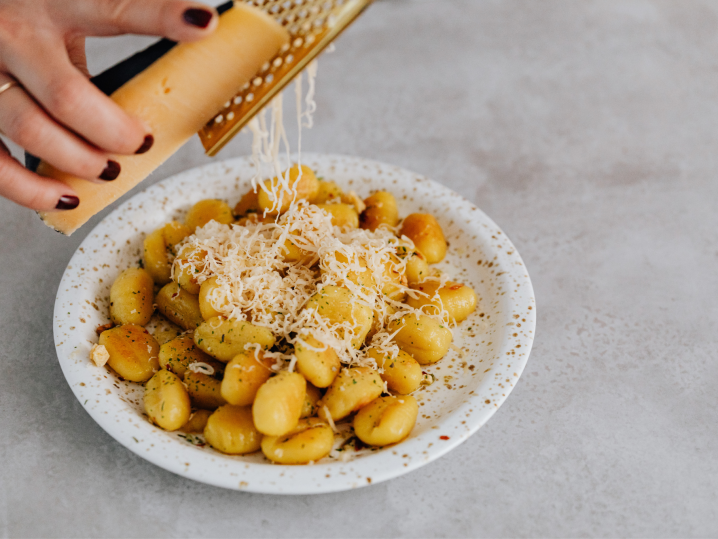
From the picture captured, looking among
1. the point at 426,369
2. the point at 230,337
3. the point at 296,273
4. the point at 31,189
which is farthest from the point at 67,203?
the point at 426,369

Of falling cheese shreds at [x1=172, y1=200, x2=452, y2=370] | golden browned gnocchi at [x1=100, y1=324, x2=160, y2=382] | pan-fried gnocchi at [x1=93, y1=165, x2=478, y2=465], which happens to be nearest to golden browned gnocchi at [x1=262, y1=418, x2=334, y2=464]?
pan-fried gnocchi at [x1=93, y1=165, x2=478, y2=465]

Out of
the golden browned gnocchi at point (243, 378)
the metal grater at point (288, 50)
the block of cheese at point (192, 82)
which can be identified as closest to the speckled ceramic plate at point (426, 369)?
the golden browned gnocchi at point (243, 378)

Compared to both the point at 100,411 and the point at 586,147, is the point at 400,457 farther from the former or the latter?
the point at 586,147

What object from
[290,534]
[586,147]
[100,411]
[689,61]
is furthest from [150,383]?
[689,61]

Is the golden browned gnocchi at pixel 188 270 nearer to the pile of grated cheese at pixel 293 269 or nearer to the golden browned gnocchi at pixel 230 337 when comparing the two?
the pile of grated cheese at pixel 293 269

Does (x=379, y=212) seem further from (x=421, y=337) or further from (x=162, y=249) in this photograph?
(x=162, y=249)
